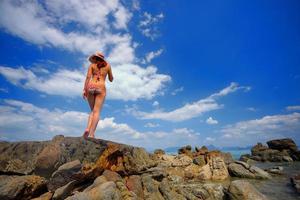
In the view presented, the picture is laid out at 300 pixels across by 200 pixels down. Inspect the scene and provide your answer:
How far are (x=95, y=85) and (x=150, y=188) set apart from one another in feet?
13.9

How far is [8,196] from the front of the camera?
565cm

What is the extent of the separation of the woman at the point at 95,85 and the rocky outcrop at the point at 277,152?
38.7 metres

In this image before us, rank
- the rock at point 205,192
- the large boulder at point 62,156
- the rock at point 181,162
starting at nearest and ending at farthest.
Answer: the large boulder at point 62,156
the rock at point 205,192
the rock at point 181,162

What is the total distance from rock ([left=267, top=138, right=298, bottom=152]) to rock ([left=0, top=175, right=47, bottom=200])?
51760mm

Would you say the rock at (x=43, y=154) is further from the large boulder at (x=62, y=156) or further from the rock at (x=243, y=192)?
the rock at (x=243, y=192)

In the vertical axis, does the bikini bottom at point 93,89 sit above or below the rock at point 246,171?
above

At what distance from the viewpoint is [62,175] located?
6301 millimetres

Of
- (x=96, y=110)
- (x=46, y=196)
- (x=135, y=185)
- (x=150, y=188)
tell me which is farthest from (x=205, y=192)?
(x=46, y=196)

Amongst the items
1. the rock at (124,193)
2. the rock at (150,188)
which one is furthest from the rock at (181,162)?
the rock at (124,193)

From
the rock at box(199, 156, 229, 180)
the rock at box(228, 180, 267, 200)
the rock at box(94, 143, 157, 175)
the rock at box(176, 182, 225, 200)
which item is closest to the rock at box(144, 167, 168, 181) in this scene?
the rock at box(94, 143, 157, 175)

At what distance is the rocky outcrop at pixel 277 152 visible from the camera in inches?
1624

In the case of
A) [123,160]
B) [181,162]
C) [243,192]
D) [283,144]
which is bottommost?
[243,192]

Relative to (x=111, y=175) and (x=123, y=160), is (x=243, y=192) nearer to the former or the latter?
(x=123, y=160)

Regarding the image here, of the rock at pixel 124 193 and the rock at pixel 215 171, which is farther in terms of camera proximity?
the rock at pixel 215 171
